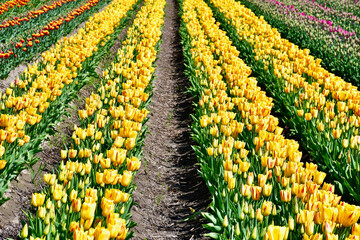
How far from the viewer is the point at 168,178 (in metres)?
4.66

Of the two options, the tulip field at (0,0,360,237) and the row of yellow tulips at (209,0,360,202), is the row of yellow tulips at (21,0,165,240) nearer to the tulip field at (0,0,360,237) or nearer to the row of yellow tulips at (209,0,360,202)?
the tulip field at (0,0,360,237)

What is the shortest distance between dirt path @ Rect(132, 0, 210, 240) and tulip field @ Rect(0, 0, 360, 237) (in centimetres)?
2

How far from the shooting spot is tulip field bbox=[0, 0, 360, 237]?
2.57 metres

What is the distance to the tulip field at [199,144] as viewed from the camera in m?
2.57

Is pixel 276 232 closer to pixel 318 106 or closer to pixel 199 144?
pixel 199 144

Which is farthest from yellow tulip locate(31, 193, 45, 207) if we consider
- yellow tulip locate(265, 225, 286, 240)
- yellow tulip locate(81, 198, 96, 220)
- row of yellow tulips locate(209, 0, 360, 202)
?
row of yellow tulips locate(209, 0, 360, 202)

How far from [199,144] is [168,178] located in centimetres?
59

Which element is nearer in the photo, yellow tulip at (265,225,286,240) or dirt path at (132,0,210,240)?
yellow tulip at (265,225,286,240)

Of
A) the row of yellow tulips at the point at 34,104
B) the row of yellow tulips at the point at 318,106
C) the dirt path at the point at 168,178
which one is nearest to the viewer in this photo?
the row of yellow tulips at the point at 34,104

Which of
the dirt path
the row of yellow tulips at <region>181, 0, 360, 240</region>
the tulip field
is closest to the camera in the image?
the row of yellow tulips at <region>181, 0, 360, 240</region>

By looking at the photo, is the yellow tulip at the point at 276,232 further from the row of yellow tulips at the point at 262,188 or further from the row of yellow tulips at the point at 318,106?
the row of yellow tulips at the point at 318,106

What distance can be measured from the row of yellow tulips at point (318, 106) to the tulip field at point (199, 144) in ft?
0.07

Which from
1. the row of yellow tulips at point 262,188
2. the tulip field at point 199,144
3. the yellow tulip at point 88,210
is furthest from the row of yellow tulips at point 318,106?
the yellow tulip at point 88,210

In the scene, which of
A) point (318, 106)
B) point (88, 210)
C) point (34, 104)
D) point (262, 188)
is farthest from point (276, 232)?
point (318, 106)
